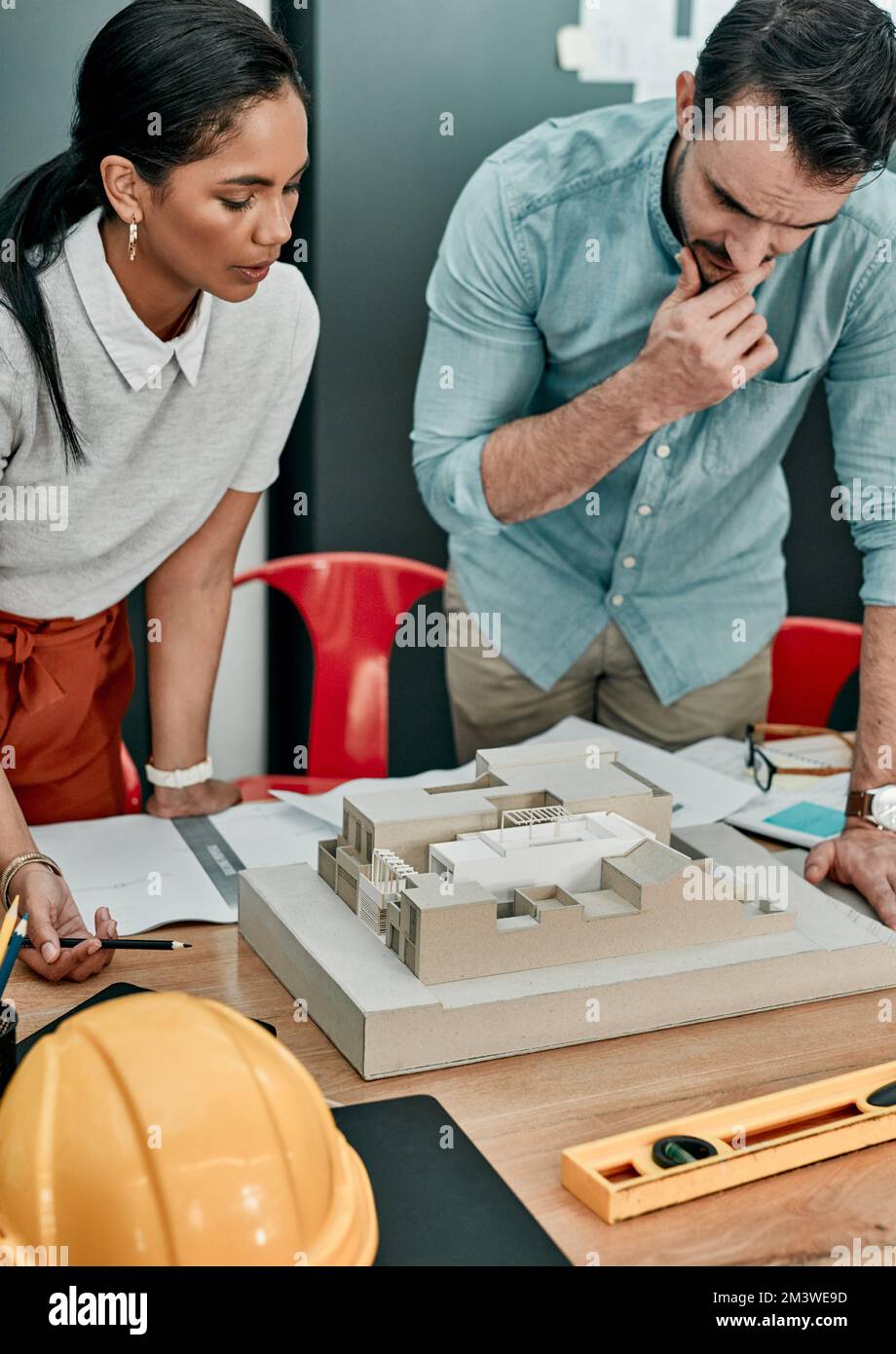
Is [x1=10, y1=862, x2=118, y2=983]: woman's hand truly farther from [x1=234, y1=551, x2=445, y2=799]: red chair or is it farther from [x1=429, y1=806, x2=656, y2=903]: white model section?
[x1=234, y1=551, x2=445, y2=799]: red chair

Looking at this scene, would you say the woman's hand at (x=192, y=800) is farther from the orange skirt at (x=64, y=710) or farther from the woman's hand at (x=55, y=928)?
the woman's hand at (x=55, y=928)

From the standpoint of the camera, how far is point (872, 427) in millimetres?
1567

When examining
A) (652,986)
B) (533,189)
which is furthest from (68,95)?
(652,986)

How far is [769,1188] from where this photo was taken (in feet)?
2.66

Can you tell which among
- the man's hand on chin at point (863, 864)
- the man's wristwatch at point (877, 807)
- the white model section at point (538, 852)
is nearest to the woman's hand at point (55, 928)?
the white model section at point (538, 852)

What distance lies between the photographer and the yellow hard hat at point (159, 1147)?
0.59 m

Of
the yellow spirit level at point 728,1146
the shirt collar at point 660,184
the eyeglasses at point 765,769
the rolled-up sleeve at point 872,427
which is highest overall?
the shirt collar at point 660,184

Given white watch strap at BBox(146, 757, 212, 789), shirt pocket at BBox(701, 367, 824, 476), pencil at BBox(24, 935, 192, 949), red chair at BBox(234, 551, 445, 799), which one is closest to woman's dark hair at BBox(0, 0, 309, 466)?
white watch strap at BBox(146, 757, 212, 789)

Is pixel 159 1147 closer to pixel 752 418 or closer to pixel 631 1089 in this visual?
pixel 631 1089

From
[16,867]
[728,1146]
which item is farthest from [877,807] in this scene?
[16,867]

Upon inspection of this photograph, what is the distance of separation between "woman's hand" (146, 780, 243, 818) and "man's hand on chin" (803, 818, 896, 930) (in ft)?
2.03

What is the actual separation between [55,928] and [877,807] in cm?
80
